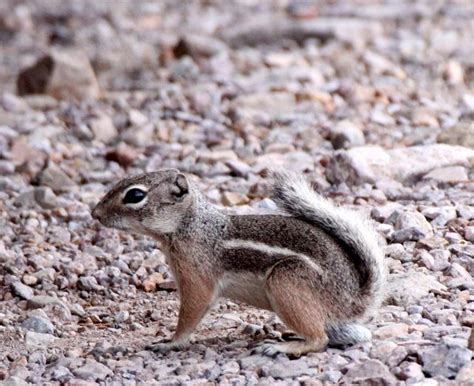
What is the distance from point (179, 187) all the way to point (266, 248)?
2.10 feet

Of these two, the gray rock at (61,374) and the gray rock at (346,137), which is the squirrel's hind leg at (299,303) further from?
the gray rock at (346,137)

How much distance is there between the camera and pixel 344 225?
17.6 feet

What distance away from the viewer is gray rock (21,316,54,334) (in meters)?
6.14

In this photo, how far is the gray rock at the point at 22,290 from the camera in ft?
22.0

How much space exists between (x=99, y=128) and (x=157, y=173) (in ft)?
15.1

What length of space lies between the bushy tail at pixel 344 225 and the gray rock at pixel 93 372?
1157mm

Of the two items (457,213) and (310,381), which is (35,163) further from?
(310,381)

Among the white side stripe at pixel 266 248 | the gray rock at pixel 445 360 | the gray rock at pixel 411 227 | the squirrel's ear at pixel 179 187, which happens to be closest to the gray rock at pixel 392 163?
the gray rock at pixel 411 227

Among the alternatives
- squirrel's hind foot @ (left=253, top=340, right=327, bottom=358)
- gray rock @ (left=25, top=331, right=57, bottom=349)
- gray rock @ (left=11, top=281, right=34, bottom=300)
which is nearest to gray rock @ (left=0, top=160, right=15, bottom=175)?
gray rock @ (left=11, top=281, right=34, bottom=300)

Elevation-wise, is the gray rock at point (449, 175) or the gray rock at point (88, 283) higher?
the gray rock at point (449, 175)

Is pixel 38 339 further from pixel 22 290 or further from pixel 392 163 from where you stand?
pixel 392 163

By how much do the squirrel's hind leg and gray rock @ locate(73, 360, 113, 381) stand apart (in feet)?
2.49

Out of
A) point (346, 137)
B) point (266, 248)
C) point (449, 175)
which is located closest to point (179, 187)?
point (266, 248)

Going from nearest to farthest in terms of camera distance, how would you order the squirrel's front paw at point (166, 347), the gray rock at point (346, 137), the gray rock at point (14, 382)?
the gray rock at point (14, 382), the squirrel's front paw at point (166, 347), the gray rock at point (346, 137)
